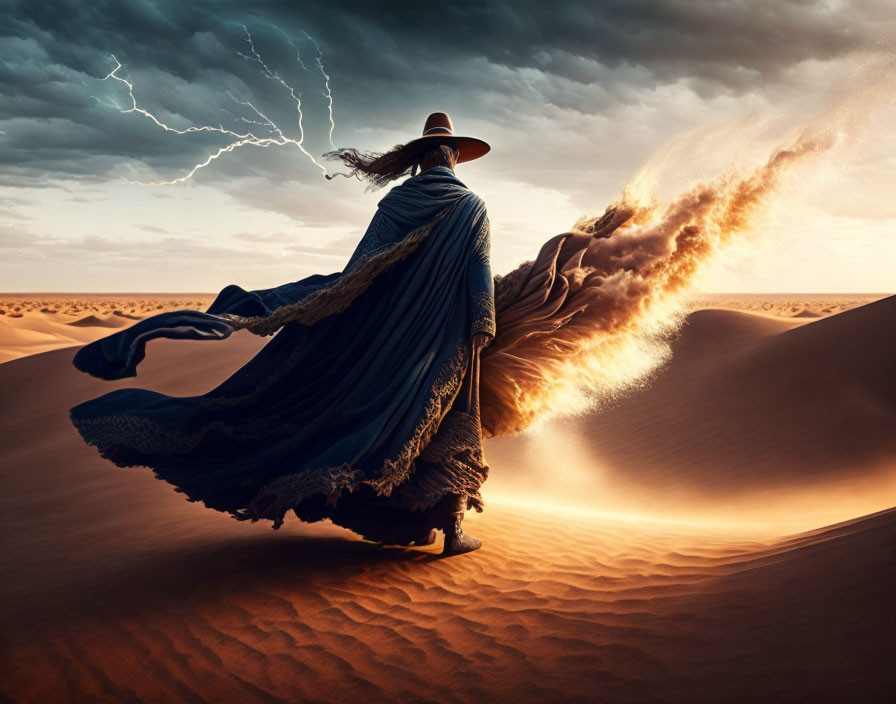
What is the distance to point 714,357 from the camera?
1491 centimetres

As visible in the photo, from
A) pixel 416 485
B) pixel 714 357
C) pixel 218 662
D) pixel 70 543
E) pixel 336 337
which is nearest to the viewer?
pixel 218 662

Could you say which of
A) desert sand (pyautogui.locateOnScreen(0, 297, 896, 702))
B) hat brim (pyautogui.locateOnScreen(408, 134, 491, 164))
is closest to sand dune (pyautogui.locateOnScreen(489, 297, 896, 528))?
desert sand (pyautogui.locateOnScreen(0, 297, 896, 702))

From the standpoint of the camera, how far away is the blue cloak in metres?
4.71

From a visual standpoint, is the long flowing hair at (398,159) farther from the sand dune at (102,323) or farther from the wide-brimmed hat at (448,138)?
the sand dune at (102,323)

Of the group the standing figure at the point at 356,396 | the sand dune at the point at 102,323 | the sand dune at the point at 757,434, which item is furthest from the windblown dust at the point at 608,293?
the sand dune at the point at 102,323

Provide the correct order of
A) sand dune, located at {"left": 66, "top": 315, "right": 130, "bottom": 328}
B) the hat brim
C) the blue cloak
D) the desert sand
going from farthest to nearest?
1. sand dune, located at {"left": 66, "top": 315, "right": 130, "bottom": 328}
2. the hat brim
3. the blue cloak
4. the desert sand

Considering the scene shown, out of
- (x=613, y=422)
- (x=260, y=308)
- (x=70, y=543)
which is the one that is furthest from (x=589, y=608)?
(x=613, y=422)

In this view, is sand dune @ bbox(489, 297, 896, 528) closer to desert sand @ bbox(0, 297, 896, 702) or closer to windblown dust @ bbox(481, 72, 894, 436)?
desert sand @ bbox(0, 297, 896, 702)

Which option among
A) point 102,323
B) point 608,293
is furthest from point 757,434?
point 102,323

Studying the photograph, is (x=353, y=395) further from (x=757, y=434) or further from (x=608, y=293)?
(x=757, y=434)

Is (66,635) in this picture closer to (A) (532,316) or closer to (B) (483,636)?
(B) (483,636)

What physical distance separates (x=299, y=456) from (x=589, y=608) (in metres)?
2.23

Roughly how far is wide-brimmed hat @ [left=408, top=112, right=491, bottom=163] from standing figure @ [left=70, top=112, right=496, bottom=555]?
0.38 feet

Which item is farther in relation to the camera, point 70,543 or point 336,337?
point 70,543
